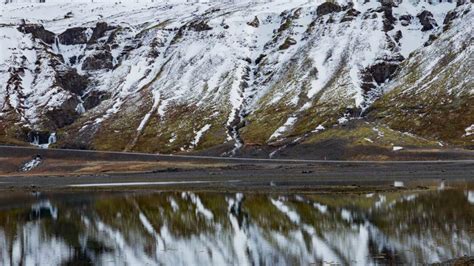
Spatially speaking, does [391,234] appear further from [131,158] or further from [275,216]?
[131,158]

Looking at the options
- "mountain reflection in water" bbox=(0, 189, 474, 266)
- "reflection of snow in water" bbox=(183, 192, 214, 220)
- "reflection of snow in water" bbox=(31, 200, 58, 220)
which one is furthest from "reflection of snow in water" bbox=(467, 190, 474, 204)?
"reflection of snow in water" bbox=(31, 200, 58, 220)

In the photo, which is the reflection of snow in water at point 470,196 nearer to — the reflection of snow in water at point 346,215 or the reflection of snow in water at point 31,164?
the reflection of snow in water at point 346,215

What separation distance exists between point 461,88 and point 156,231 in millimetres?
147447

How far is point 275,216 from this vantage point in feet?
198

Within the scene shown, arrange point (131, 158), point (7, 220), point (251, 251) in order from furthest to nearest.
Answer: point (131, 158), point (7, 220), point (251, 251)

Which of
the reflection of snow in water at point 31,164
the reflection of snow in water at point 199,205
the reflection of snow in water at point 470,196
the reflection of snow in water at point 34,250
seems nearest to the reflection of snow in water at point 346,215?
the reflection of snow in water at point 470,196

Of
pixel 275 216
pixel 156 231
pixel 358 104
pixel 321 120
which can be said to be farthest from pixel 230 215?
pixel 358 104

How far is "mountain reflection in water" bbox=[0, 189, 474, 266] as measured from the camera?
40656mm

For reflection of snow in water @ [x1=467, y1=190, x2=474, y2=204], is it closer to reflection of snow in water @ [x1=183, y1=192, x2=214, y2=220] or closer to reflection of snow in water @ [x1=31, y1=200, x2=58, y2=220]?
reflection of snow in water @ [x1=183, y1=192, x2=214, y2=220]

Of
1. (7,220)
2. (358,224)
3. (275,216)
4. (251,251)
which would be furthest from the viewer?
(7,220)

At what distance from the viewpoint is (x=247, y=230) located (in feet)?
174

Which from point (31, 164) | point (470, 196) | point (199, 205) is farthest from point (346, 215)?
point (31, 164)

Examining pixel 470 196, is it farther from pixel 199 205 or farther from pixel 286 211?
pixel 199 205

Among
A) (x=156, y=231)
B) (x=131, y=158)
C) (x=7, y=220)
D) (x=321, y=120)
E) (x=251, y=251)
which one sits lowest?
(x=251, y=251)
